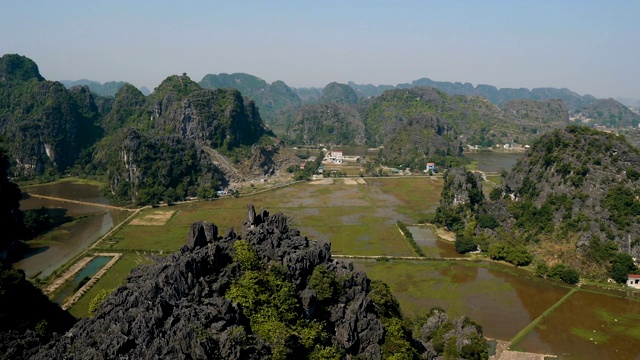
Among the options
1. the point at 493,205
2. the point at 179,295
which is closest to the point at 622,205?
the point at 493,205

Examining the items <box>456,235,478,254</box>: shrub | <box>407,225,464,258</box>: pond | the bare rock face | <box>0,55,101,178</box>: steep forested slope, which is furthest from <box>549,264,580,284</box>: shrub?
<box>0,55,101,178</box>: steep forested slope

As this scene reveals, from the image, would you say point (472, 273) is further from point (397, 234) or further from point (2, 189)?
point (2, 189)

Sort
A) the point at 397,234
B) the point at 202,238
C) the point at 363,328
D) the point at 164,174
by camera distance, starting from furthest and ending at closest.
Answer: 1. the point at 164,174
2. the point at 397,234
3. the point at 202,238
4. the point at 363,328

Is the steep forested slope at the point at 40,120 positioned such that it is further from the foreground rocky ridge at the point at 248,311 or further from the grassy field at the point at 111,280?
the foreground rocky ridge at the point at 248,311

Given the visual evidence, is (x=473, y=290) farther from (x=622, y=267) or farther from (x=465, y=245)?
(x=622, y=267)

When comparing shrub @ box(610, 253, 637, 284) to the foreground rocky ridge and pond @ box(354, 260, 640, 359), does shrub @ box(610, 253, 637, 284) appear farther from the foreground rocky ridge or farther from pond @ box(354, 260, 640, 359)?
the foreground rocky ridge

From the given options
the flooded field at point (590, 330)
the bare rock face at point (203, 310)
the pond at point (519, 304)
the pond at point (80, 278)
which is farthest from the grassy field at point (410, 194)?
the bare rock face at point (203, 310)
